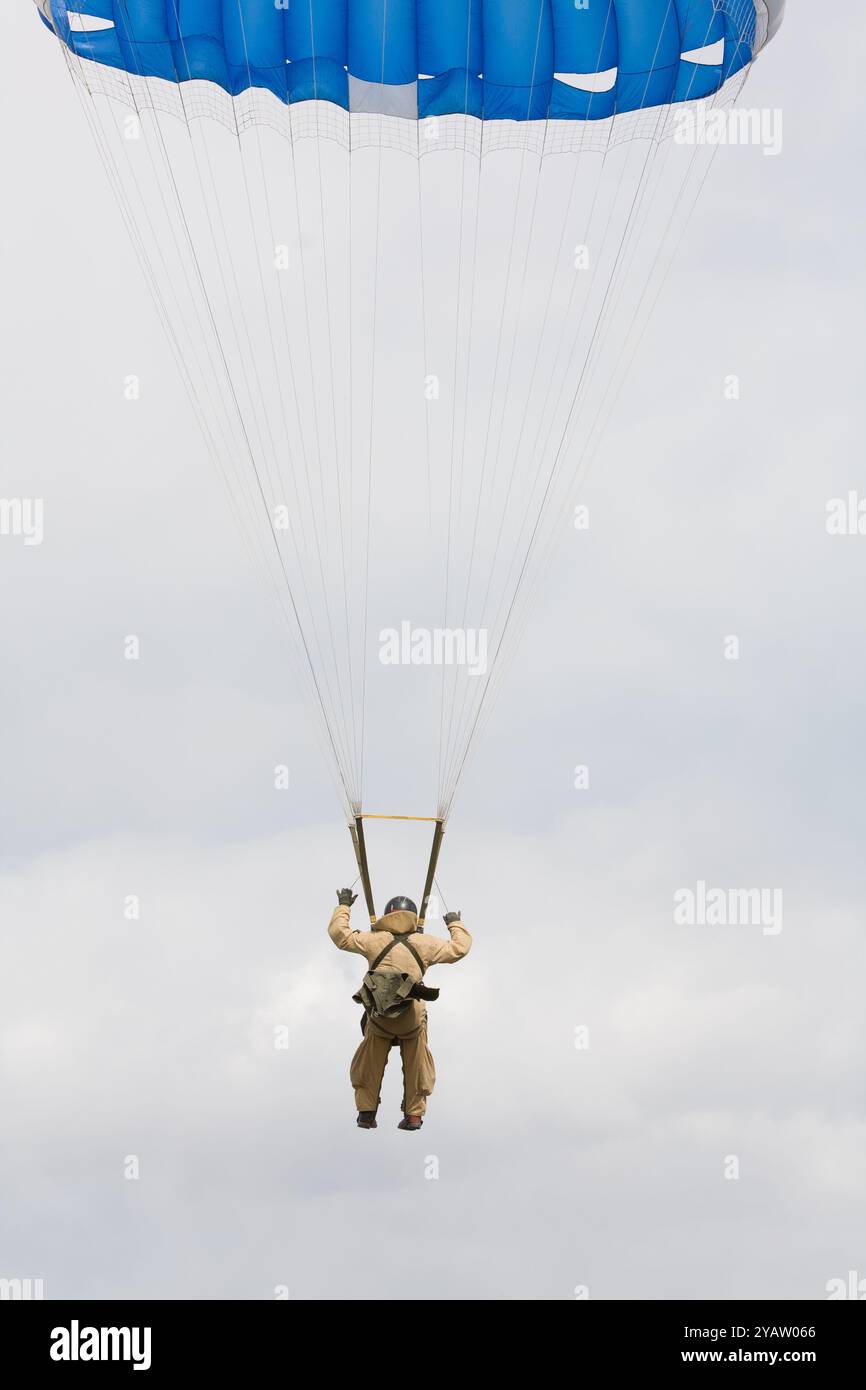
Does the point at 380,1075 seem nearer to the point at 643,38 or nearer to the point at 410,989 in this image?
the point at 410,989

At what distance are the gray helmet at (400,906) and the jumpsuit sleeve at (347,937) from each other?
0.95 ft

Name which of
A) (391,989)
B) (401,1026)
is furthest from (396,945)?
(401,1026)

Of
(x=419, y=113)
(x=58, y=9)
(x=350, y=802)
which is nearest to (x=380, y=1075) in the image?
(x=350, y=802)

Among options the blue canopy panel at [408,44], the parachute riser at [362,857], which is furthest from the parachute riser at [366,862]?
the blue canopy panel at [408,44]

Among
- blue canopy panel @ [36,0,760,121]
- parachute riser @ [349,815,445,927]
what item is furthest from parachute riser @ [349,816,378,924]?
blue canopy panel @ [36,0,760,121]

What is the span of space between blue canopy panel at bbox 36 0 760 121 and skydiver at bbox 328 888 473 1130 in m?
8.14

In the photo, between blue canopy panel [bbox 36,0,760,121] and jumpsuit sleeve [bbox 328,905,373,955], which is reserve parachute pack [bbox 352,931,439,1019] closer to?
jumpsuit sleeve [bbox 328,905,373,955]

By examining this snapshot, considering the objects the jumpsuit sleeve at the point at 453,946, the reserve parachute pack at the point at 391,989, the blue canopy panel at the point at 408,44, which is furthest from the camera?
the blue canopy panel at the point at 408,44

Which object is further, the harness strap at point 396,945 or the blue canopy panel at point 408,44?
the blue canopy panel at point 408,44

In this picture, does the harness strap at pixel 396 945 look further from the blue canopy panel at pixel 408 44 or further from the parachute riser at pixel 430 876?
the blue canopy panel at pixel 408 44

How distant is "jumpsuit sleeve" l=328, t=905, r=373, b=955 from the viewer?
18.0 m

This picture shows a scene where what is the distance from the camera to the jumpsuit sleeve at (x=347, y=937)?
1803cm

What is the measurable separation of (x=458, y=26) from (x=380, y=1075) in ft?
33.3

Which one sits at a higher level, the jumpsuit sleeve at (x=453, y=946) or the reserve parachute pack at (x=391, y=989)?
the jumpsuit sleeve at (x=453, y=946)
